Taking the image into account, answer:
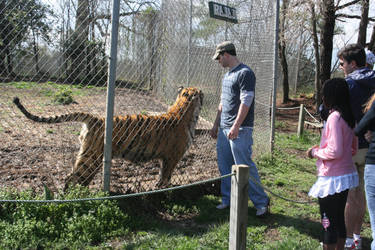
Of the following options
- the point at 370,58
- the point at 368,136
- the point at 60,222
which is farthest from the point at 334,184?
the point at 60,222

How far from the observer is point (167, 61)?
509cm

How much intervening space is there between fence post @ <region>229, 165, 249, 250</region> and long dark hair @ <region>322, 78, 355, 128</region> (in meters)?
0.96

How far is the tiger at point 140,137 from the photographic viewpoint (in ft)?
13.0

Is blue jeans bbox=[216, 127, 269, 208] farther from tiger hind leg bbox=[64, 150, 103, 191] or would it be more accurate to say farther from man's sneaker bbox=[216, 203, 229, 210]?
tiger hind leg bbox=[64, 150, 103, 191]

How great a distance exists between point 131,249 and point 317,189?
1.86 metres

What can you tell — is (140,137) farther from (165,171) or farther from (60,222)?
(60,222)

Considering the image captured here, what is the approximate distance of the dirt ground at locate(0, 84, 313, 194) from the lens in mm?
4578

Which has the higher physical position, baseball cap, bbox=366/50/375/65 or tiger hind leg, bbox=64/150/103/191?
baseball cap, bbox=366/50/375/65

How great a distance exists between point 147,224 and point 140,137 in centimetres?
112

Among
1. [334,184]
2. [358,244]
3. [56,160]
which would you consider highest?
[334,184]

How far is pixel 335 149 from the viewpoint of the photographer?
2.77 metres

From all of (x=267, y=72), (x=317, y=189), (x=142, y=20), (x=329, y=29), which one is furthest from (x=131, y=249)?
(x=329, y=29)

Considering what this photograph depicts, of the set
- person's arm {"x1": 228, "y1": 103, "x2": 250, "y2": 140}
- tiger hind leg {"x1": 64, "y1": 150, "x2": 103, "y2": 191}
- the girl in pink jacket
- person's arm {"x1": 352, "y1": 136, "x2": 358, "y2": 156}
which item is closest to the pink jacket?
the girl in pink jacket

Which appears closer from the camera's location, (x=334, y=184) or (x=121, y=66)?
(x=334, y=184)
